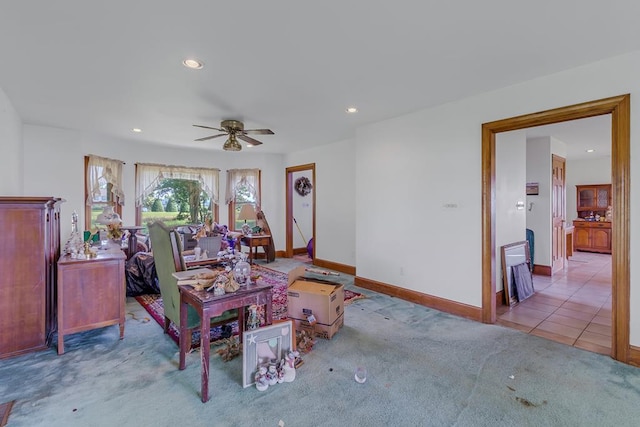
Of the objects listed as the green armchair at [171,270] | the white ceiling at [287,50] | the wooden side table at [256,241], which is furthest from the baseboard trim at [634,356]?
the wooden side table at [256,241]

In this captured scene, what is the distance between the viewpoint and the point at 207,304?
1949mm

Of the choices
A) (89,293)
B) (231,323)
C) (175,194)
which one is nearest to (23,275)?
(89,293)

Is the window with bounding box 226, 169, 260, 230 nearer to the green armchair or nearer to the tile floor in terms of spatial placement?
the green armchair

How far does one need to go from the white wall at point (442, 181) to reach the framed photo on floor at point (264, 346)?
2.22 m

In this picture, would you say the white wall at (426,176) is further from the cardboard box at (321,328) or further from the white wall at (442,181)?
the cardboard box at (321,328)

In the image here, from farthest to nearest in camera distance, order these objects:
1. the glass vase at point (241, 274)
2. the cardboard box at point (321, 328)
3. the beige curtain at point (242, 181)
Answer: the beige curtain at point (242, 181) → the cardboard box at point (321, 328) → the glass vase at point (241, 274)

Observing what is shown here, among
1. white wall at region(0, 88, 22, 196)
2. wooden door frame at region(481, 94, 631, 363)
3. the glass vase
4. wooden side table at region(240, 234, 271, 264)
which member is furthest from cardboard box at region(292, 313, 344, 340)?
wooden side table at region(240, 234, 271, 264)

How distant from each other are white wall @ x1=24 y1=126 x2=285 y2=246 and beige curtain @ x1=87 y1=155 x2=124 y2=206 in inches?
5.5

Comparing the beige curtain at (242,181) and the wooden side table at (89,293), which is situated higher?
the beige curtain at (242,181)

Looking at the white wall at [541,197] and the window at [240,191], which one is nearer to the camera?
the white wall at [541,197]

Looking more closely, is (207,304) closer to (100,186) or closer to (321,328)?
(321,328)

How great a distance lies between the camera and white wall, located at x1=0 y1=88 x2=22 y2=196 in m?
3.16

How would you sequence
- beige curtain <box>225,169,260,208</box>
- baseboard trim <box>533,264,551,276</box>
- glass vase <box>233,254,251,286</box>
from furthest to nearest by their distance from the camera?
beige curtain <box>225,169,260,208</box>, baseboard trim <box>533,264,551,276</box>, glass vase <box>233,254,251,286</box>

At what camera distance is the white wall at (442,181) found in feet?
8.38
